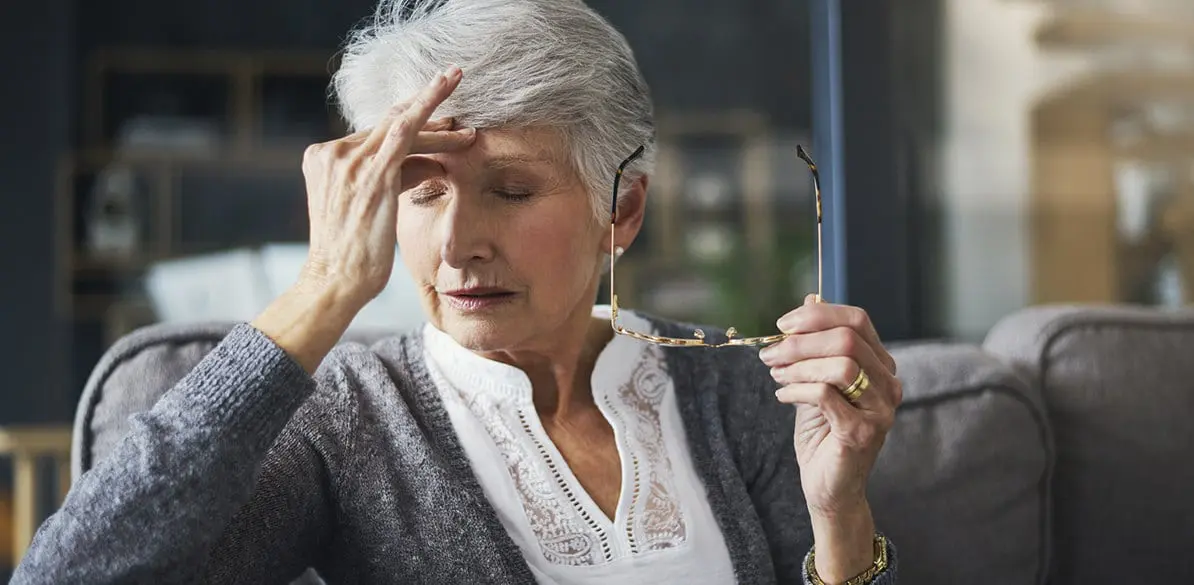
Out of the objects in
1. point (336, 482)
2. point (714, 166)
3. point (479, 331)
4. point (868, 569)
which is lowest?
point (868, 569)

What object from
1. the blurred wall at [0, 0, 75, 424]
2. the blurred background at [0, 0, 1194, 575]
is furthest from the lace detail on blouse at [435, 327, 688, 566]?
→ the blurred wall at [0, 0, 75, 424]

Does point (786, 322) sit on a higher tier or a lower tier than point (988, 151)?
lower

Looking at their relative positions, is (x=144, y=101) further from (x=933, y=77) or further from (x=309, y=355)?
(x=309, y=355)

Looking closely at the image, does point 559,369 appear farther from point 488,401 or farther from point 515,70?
point 515,70

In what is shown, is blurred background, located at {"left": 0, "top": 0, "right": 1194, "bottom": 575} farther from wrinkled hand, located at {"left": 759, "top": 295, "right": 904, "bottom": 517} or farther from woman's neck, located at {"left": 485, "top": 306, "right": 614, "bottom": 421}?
wrinkled hand, located at {"left": 759, "top": 295, "right": 904, "bottom": 517}

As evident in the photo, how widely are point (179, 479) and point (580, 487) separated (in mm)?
420

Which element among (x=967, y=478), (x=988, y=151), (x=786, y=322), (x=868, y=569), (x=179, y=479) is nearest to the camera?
(x=179, y=479)

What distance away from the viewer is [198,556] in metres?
0.95

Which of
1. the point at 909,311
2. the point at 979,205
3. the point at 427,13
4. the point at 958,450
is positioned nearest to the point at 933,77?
the point at 979,205

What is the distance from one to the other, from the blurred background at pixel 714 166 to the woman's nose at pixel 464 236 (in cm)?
109

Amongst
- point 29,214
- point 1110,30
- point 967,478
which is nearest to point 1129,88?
point 1110,30

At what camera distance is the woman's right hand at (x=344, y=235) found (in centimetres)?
100

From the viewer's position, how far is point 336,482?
3.71ft

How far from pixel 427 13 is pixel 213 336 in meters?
0.41
